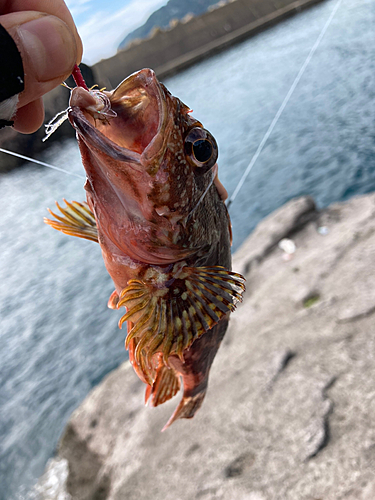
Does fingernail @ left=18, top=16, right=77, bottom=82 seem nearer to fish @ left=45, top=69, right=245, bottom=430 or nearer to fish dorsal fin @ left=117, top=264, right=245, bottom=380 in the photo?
fish @ left=45, top=69, right=245, bottom=430

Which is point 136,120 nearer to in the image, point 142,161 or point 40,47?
point 142,161

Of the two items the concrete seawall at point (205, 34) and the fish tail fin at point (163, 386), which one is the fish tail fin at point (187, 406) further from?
the concrete seawall at point (205, 34)

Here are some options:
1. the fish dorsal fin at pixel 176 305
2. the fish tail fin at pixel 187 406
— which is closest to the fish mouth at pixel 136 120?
the fish dorsal fin at pixel 176 305

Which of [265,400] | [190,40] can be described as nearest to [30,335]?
[265,400]

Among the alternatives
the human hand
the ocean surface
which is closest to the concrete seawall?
the ocean surface

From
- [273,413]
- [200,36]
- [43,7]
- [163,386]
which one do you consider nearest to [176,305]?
[163,386]
